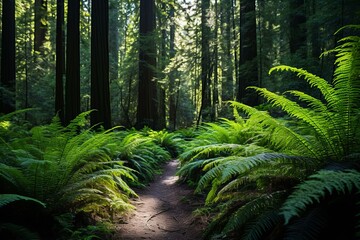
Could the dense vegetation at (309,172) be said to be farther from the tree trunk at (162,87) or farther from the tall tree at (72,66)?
the tree trunk at (162,87)

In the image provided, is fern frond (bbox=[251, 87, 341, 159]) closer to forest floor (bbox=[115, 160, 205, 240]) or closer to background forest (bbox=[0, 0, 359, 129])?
forest floor (bbox=[115, 160, 205, 240])

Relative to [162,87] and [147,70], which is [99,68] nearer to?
Answer: [147,70]

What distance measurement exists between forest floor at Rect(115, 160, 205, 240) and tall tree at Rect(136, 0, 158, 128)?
8.52 metres

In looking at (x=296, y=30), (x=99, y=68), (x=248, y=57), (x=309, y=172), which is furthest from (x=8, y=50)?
(x=309, y=172)

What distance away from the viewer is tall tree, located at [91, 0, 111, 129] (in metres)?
8.98

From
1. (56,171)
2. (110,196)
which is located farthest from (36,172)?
(110,196)

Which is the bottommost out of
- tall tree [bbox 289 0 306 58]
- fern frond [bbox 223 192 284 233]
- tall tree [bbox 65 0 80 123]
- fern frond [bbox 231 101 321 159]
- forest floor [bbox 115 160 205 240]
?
forest floor [bbox 115 160 205 240]

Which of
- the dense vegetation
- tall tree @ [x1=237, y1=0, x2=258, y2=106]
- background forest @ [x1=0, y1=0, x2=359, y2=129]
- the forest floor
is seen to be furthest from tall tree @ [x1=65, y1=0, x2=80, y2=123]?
the dense vegetation

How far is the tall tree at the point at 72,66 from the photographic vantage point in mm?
8719

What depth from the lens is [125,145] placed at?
598cm

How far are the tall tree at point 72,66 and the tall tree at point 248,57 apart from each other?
19.1 ft

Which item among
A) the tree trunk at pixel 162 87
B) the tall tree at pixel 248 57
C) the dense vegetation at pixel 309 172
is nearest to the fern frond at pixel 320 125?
Result: the dense vegetation at pixel 309 172

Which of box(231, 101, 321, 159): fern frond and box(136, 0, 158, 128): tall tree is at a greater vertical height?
box(136, 0, 158, 128): tall tree

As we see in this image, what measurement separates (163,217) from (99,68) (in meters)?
6.34
